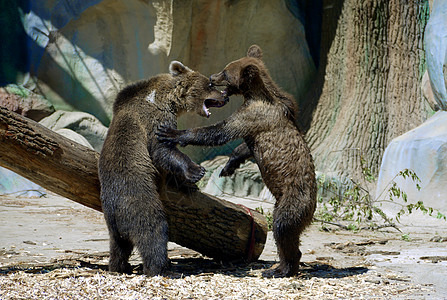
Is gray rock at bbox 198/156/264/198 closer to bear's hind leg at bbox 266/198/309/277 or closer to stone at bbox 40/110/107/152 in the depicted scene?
stone at bbox 40/110/107/152

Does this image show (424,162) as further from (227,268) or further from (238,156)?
(227,268)

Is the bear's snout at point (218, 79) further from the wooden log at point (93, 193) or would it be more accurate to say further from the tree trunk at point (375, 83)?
the tree trunk at point (375, 83)

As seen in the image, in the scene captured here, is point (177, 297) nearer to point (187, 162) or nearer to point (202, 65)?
point (187, 162)

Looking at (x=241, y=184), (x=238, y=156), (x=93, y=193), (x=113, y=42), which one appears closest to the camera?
(x=93, y=193)

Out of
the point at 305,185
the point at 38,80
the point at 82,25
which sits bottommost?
the point at 305,185

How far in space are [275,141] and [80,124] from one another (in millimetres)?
7905

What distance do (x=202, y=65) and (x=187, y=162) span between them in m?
8.56

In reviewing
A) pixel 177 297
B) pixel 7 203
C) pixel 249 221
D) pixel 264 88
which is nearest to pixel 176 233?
pixel 249 221

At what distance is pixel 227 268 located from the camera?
488 cm

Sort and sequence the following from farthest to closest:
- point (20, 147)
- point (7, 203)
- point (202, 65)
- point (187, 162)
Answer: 1. point (202, 65)
2. point (7, 203)
3. point (187, 162)
4. point (20, 147)

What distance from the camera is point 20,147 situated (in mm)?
4254

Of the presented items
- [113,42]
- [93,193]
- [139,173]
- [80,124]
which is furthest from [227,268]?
[113,42]

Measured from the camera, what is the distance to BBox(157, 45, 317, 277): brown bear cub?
14.5 feet

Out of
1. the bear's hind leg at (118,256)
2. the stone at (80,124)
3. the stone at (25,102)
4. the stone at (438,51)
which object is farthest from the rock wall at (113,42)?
the bear's hind leg at (118,256)
